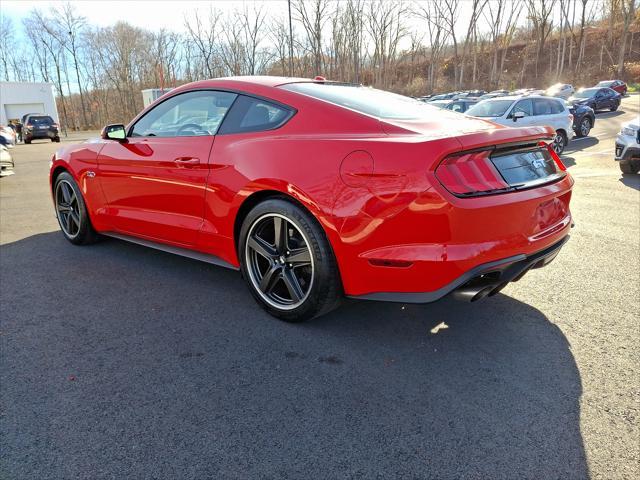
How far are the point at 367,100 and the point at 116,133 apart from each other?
229 cm

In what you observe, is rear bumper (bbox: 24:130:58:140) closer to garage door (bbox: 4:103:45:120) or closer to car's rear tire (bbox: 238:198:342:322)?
garage door (bbox: 4:103:45:120)

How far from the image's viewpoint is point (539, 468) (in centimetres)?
184

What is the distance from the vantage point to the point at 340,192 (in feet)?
8.59

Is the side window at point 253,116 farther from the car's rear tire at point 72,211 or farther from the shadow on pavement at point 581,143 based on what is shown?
the shadow on pavement at point 581,143

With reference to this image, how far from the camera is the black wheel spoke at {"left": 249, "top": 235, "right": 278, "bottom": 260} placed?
10.2 feet

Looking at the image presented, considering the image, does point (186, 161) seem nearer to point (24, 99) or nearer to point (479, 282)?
point (479, 282)

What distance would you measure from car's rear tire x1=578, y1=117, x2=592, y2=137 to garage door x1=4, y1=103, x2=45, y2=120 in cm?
4938

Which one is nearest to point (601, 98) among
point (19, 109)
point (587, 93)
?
point (587, 93)

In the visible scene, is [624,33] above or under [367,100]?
above

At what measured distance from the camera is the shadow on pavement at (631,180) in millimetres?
7736

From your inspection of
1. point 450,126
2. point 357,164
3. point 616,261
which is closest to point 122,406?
point 357,164

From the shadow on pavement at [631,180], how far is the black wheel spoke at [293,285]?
691 cm

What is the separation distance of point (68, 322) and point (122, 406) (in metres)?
1.19

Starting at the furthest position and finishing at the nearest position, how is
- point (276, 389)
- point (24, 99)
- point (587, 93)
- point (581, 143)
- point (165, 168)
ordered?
1. point (24, 99)
2. point (587, 93)
3. point (581, 143)
4. point (165, 168)
5. point (276, 389)
